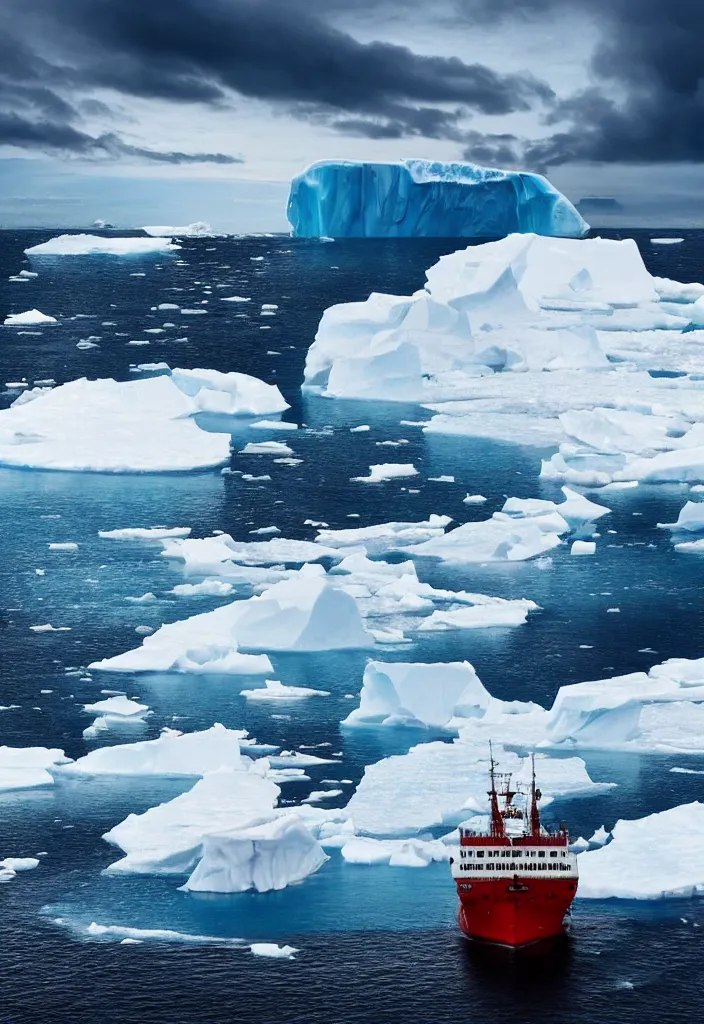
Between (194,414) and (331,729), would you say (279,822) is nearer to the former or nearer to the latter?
(331,729)

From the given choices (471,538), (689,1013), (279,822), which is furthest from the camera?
(471,538)

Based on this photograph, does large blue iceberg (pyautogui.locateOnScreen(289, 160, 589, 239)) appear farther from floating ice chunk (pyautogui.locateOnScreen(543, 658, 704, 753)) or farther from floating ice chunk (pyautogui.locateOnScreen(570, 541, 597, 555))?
floating ice chunk (pyautogui.locateOnScreen(543, 658, 704, 753))

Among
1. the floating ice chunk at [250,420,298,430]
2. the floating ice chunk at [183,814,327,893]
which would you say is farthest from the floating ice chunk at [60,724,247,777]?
the floating ice chunk at [250,420,298,430]

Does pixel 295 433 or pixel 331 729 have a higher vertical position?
pixel 295 433

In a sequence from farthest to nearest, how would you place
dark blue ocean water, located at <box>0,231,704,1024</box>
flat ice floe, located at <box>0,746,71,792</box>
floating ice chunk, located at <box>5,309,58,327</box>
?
floating ice chunk, located at <box>5,309,58,327</box>
flat ice floe, located at <box>0,746,71,792</box>
dark blue ocean water, located at <box>0,231,704,1024</box>

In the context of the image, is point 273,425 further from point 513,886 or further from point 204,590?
point 513,886

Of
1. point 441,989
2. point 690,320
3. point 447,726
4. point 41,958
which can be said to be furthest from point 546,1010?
point 690,320
